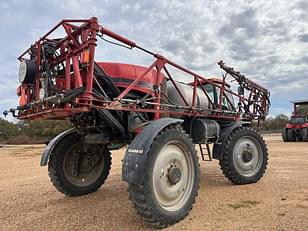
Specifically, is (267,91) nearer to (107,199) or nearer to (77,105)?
(107,199)

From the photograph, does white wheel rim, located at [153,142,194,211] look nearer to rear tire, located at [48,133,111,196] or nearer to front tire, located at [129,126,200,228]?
front tire, located at [129,126,200,228]

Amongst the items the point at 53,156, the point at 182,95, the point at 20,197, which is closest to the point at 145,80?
the point at 182,95

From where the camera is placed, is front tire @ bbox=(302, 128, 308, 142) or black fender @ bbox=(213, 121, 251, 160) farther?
front tire @ bbox=(302, 128, 308, 142)

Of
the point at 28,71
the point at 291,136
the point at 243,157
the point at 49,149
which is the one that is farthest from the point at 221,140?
the point at 291,136

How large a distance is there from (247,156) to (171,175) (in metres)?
2.88

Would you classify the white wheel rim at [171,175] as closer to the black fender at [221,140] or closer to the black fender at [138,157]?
the black fender at [138,157]

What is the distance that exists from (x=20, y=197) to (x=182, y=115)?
137 inches

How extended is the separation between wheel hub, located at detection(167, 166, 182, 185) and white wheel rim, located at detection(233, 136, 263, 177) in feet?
7.69

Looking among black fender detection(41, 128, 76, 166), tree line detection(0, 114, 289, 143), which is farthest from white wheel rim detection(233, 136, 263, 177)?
tree line detection(0, 114, 289, 143)

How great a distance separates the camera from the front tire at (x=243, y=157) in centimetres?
612

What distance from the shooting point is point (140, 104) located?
4617 mm

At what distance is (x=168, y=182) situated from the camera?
413 centimetres

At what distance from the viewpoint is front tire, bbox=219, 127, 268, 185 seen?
6117 millimetres

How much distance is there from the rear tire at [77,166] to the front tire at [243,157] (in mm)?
2413
